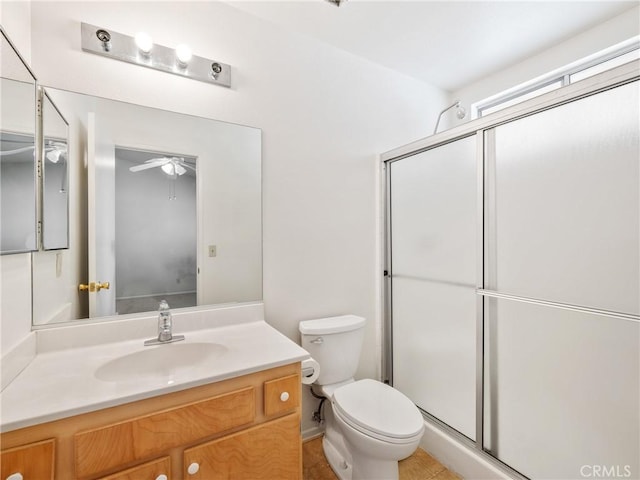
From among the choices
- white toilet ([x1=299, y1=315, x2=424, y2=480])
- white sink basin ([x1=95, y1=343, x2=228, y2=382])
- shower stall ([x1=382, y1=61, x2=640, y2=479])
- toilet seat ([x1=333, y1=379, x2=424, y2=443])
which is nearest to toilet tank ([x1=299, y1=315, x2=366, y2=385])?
white toilet ([x1=299, y1=315, x2=424, y2=480])

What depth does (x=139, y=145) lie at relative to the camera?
1409mm

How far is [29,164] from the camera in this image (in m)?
1.05

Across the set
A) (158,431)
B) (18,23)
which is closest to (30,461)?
(158,431)

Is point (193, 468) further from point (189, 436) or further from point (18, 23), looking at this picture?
point (18, 23)

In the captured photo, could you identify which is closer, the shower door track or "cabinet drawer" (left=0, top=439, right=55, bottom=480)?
"cabinet drawer" (left=0, top=439, right=55, bottom=480)

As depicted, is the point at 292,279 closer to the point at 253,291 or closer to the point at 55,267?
the point at 253,291

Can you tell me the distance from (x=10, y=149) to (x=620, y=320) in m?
2.16

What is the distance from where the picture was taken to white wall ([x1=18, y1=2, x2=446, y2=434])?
1328mm

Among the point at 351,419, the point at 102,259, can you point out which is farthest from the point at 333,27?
the point at 351,419

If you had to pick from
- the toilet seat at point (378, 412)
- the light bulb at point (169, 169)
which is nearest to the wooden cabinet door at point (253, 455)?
the toilet seat at point (378, 412)

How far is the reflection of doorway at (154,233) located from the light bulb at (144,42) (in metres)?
0.45

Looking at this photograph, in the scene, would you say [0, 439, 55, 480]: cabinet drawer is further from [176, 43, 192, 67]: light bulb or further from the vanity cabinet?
[176, 43, 192, 67]: light bulb

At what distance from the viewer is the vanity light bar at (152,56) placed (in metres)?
1.29

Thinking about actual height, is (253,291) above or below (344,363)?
above
